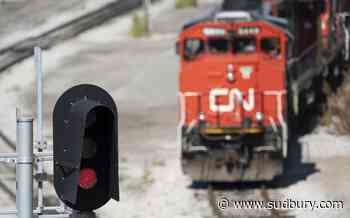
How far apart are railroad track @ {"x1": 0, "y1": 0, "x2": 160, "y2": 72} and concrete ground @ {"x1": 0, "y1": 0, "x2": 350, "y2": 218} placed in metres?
0.44

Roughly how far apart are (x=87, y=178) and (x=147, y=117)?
903 inches

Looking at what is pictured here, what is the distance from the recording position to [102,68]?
3494cm

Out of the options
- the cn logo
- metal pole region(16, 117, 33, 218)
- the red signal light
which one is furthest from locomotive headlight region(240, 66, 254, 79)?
the red signal light

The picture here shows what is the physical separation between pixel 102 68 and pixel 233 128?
52.3 ft

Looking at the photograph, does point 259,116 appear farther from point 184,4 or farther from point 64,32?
point 184,4

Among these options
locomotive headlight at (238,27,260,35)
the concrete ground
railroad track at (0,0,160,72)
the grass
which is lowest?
the concrete ground

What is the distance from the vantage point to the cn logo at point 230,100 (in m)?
19.6

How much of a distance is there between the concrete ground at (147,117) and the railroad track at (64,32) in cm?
44

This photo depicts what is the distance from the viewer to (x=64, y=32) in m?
40.4

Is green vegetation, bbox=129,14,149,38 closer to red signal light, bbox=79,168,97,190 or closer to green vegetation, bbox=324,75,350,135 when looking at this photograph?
green vegetation, bbox=324,75,350,135

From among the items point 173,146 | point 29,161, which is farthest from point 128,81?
point 29,161

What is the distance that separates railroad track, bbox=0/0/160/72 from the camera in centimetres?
3538

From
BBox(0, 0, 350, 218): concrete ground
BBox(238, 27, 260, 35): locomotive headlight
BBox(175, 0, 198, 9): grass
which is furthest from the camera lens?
BBox(175, 0, 198, 9): grass

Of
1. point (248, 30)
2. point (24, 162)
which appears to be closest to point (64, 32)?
point (248, 30)
